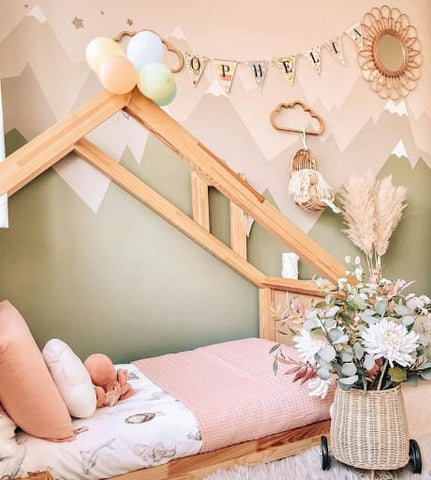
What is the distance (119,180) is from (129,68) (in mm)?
863

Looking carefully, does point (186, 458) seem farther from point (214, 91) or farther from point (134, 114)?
point (214, 91)

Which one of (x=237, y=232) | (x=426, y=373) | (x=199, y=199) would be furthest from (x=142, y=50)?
(x=426, y=373)

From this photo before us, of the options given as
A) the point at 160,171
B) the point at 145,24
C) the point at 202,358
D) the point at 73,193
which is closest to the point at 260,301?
the point at 202,358

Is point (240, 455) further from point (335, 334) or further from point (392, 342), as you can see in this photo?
point (392, 342)

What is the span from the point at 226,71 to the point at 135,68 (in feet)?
3.81

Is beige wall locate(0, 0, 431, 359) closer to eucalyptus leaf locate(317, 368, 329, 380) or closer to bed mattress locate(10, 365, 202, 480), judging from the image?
bed mattress locate(10, 365, 202, 480)

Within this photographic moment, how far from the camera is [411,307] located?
1583 mm

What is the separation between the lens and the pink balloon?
148cm

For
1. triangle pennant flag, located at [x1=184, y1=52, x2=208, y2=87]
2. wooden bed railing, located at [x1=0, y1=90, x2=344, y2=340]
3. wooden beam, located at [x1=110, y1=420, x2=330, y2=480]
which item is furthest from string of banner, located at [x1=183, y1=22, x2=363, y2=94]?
wooden beam, located at [x1=110, y1=420, x2=330, y2=480]

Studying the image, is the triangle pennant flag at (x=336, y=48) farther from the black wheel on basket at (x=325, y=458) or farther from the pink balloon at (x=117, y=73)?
the black wheel on basket at (x=325, y=458)

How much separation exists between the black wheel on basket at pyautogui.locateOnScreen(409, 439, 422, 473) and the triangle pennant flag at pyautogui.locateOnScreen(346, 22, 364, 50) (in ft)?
7.95

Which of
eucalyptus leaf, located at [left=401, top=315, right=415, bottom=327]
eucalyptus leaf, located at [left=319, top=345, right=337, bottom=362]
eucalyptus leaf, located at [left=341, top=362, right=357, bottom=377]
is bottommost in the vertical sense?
eucalyptus leaf, located at [left=341, top=362, right=357, bottom=377]

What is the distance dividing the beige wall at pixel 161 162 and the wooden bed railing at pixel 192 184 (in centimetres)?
8

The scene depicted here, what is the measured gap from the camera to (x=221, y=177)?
169 cm
